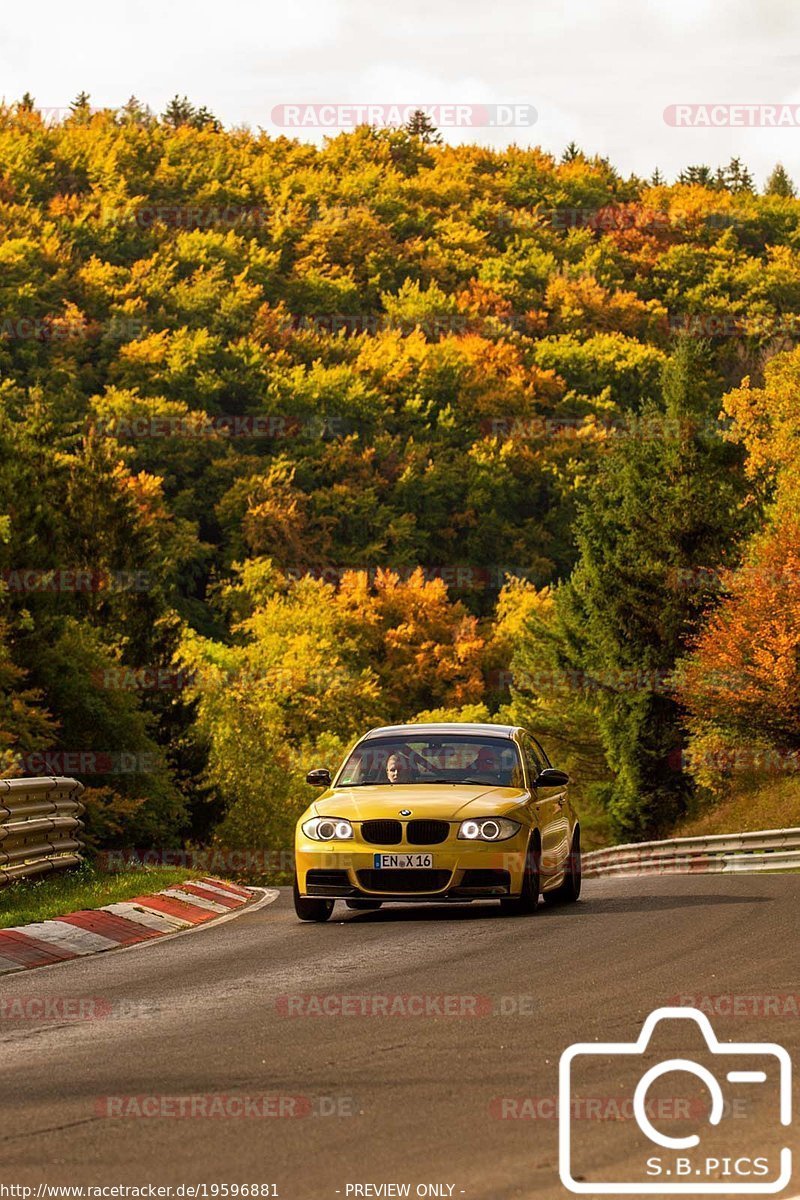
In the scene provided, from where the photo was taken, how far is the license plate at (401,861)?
15.2 m

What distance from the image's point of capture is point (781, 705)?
51562 mm

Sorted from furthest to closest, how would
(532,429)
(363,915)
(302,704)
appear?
(532,429) < (302,704) < (363,915)

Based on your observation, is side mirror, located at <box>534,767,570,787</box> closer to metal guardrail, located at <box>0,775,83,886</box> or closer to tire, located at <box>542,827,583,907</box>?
tire, located at <box>542,827,583,907</box>

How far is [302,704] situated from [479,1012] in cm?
8022

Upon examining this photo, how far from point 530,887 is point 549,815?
951 millimetres

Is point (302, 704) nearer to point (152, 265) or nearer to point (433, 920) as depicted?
point (152, 265)

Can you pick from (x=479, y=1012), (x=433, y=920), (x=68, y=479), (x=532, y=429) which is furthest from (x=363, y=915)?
(x=532, y=429)

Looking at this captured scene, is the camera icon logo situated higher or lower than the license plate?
higher

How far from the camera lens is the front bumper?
15.2 m

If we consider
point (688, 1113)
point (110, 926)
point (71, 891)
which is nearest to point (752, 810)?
point (71, 891)

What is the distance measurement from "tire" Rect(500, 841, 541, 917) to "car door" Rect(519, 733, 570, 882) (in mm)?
157

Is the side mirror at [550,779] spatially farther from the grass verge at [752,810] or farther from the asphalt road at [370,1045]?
the grass verge at [752,810]

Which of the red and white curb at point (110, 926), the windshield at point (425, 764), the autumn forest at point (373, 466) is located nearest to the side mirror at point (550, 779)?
the windshield at point (425, 764)

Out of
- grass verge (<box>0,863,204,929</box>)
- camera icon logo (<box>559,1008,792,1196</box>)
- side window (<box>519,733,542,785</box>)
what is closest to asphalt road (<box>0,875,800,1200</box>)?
camera icon logo (<box>559,1008,792,1196</box>)
